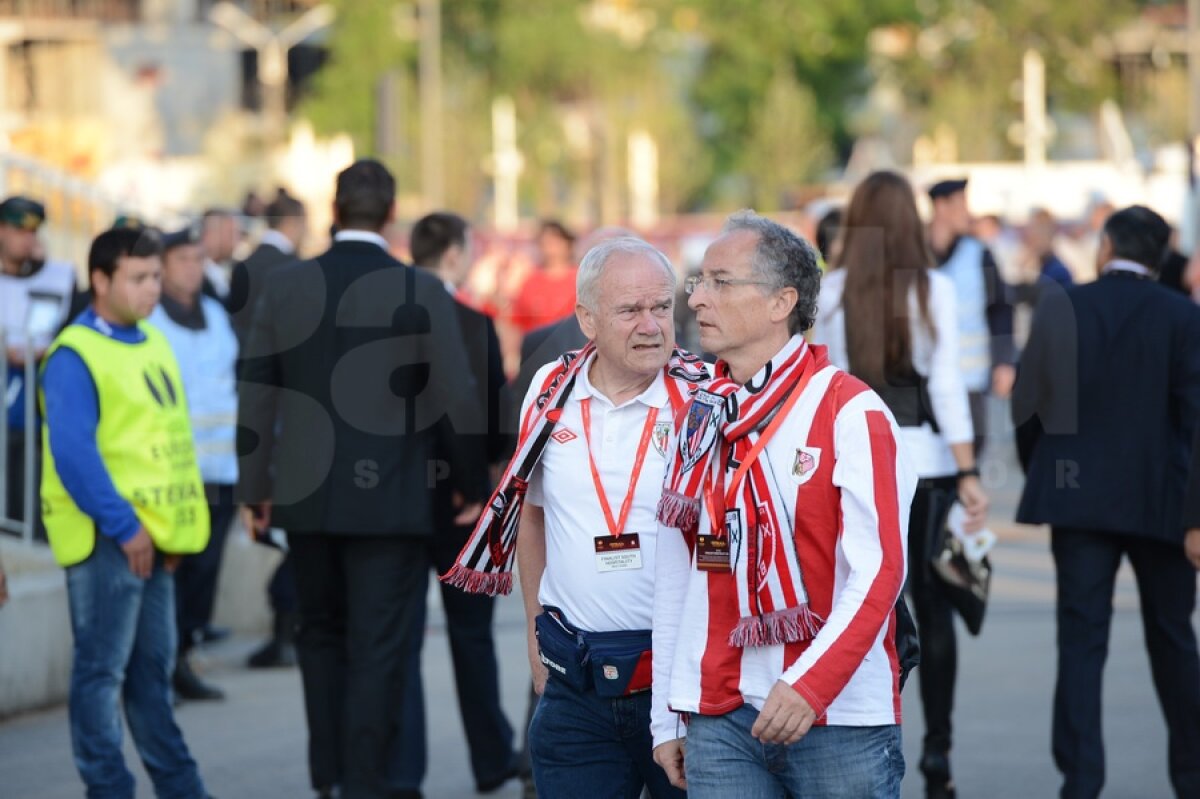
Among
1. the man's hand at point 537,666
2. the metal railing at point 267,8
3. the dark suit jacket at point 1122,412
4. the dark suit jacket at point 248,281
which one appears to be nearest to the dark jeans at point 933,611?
the dark suit jacket at point 1122,412

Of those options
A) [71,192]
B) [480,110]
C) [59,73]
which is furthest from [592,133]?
[71,192]

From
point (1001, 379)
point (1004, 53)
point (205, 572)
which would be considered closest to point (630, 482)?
point (205, 572)

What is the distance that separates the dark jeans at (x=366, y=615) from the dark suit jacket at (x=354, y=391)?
0.34 feet

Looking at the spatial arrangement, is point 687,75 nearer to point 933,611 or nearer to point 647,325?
point 933,611

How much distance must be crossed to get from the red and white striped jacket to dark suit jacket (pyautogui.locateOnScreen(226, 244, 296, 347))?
20.4 feet

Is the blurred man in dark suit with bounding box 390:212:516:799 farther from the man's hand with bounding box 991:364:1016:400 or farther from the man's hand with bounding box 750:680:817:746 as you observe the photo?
the man's hand with bounding box 991:364:1016:400

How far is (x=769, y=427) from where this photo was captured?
3.98 metres

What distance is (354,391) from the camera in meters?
6.42

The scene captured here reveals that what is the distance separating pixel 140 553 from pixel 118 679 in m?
0.42

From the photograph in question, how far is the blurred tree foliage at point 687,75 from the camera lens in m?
51.8

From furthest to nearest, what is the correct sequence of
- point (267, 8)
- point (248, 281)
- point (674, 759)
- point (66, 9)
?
point (267, 8) < point (66, 9) < point (248, 281) < point (674, 759)

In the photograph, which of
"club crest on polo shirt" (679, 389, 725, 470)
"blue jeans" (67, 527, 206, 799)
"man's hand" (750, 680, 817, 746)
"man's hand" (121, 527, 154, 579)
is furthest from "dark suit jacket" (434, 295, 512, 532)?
"man's hand" (750, 680, 817, 746)

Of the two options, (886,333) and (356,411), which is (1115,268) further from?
(356,411)

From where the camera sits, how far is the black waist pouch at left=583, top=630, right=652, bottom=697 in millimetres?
4520
